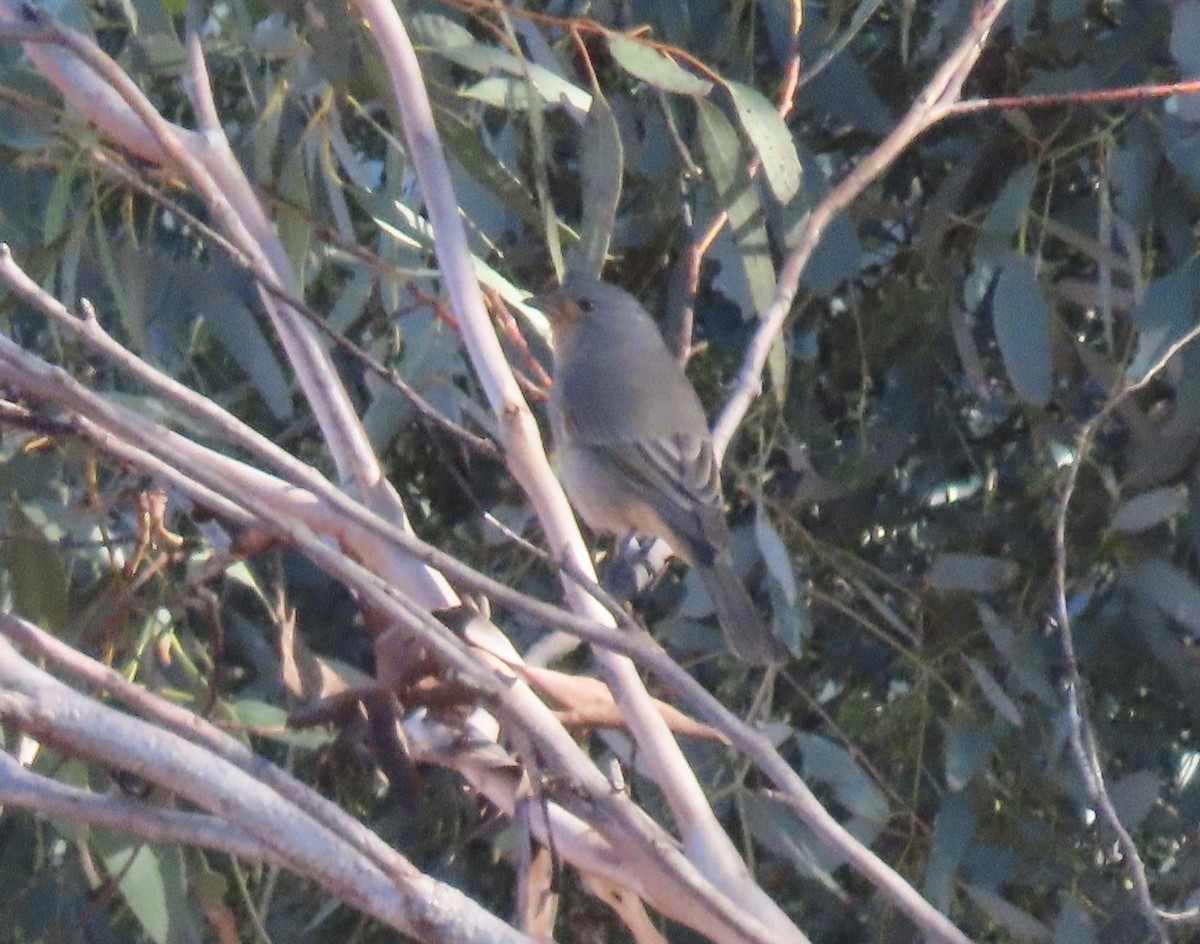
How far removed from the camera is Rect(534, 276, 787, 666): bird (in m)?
2.57

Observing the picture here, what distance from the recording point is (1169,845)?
2688mm

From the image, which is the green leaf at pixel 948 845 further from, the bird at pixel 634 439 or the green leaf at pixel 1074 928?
the bird at pixel 634 439

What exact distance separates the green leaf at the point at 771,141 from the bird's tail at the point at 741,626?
601 millimetres

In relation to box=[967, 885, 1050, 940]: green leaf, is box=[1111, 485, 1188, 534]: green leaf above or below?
above

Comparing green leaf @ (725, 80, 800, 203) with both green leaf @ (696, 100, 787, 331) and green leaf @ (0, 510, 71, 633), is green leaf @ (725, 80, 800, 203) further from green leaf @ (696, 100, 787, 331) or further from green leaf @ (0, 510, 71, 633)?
green leaf @ (0, 510, 71, 633)

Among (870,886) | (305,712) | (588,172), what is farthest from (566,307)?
(305,712)

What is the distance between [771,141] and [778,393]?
0.31 metres

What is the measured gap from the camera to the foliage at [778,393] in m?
2.22

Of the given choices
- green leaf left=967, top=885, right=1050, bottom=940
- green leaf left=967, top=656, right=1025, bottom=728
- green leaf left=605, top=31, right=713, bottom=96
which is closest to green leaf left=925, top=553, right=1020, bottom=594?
green leaf left=967, top=656, right=1025, bottom=728

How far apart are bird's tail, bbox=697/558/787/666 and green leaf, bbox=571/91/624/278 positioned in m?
0.55

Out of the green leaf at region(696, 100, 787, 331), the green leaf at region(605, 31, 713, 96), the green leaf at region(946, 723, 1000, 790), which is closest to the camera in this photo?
the green leaf at region(605, 31, 713, 96)

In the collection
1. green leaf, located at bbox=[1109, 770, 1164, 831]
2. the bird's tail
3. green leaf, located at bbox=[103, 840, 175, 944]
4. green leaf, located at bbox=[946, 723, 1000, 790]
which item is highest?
the bird's tail

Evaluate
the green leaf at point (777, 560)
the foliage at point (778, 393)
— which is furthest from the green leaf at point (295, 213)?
the green leaf at point (777, 560)

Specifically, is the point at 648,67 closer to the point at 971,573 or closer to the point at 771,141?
the point at 771,141
